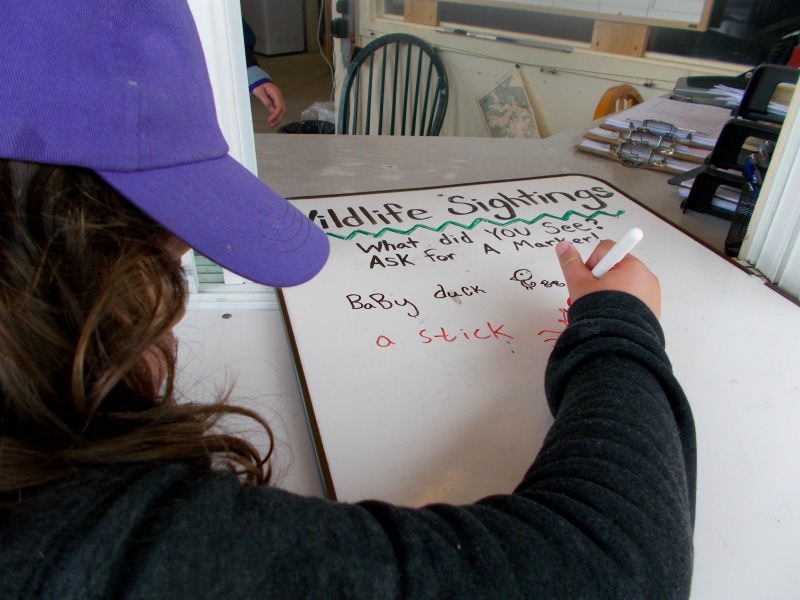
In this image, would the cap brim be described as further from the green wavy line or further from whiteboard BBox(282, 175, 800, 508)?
the green wavy line

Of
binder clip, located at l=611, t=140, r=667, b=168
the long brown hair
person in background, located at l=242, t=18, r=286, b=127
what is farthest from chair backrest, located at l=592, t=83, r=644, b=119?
the long brown hair

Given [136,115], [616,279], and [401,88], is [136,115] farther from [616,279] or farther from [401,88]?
[401,88]

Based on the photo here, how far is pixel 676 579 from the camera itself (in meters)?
0.35

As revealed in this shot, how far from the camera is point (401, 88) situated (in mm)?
2459

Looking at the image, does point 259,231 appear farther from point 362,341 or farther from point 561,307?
point 561,307

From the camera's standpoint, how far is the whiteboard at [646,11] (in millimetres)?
1958

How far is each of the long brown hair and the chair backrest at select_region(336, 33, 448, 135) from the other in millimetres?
1916

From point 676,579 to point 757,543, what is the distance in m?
0.13

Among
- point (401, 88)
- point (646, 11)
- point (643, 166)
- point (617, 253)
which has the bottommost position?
point (401, 88)

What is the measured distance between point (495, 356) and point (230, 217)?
1.03ft

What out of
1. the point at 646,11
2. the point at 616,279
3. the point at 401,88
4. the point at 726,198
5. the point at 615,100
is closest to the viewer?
the point at 616,279

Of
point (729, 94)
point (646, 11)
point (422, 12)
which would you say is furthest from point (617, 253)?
point (422, 12)

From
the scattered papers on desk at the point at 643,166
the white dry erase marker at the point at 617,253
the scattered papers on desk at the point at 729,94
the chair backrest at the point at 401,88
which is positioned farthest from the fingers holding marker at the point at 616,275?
the chair backrest at the point at 401,88

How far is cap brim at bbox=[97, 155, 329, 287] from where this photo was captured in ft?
1.13
